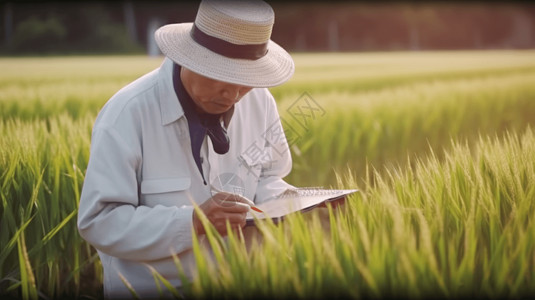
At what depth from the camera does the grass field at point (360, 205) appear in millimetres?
1142

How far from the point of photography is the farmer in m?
1.49

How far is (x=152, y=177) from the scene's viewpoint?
1.63 meters

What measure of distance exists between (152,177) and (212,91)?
292 millimetres

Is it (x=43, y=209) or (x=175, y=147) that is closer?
(x=175, y=147)

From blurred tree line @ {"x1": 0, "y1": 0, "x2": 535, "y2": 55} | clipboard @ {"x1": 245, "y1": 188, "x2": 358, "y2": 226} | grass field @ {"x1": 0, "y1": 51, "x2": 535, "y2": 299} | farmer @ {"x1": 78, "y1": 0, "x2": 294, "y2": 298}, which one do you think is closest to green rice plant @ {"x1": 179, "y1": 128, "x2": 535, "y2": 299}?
grass field @ {"x1": 0, "y1": 51, "x2": 535, "y2": 299}

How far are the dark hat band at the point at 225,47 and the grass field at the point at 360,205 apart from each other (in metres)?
0.42

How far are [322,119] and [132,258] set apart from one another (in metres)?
2.27

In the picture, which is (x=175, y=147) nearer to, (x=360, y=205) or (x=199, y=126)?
(x=199, y=126)

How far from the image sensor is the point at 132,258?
1.57m

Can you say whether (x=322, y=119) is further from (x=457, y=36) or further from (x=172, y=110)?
(x=172, y=110)

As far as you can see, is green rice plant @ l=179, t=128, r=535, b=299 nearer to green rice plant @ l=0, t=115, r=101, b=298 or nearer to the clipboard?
the clipboard

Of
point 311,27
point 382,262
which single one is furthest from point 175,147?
point 311,27

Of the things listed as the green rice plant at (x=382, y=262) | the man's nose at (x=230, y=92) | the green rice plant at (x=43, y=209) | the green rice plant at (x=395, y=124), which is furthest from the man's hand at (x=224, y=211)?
the green rice plant at (x=395, y=124)

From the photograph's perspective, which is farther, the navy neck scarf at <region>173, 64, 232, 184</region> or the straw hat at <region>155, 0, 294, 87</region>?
the navy neck scarf at <region>173, 64, 232, 184</region>
